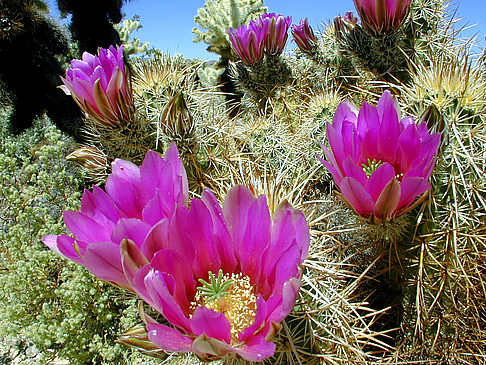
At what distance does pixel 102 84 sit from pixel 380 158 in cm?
83

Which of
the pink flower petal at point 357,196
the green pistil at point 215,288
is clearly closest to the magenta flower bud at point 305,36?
the pink flower petal at point 357,196

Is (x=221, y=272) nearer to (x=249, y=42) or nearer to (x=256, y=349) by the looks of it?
(x=256, y=349)

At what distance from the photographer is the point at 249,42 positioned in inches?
67.2

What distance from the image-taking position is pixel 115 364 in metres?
1.43

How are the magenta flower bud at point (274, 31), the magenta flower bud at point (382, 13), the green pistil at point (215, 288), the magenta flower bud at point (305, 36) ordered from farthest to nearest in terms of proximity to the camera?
the magenta flower bud at point (305, 36) → the magenta flower bud at point (274, 31) → the magenta flower bud at point (382, 13) → the green pistil at point (215, 288)

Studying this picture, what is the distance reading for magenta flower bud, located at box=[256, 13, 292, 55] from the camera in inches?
66.6

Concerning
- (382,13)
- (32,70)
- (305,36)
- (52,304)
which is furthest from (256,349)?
(32,70)

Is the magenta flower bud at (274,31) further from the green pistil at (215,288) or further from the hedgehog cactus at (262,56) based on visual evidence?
the green pistil at (215,288)

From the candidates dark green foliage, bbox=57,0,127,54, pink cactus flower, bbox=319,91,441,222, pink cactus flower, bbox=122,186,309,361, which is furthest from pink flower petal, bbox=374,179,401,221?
dark green foliage, bbox=57,0,127,54

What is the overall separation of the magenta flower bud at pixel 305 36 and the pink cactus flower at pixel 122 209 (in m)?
1.50

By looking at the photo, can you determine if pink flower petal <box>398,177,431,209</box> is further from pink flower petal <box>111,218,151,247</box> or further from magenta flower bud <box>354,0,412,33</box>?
magenta flower bud <box>354,0,412,33</box>

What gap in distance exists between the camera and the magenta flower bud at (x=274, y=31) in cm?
169

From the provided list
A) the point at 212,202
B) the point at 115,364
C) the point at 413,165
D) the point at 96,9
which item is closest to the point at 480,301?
the point at 413,165

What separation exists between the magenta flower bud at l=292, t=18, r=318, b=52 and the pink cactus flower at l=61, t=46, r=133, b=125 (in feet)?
3.67
